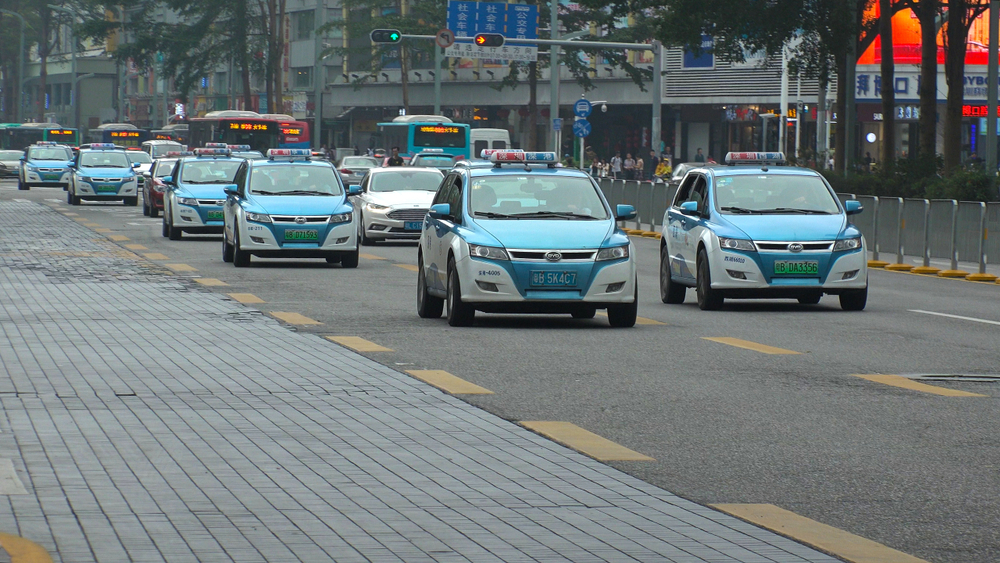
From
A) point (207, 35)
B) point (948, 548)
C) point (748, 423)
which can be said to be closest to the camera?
point (948, 548)

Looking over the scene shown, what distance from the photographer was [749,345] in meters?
14.7

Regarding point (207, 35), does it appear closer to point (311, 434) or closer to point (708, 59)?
point (708, 59)

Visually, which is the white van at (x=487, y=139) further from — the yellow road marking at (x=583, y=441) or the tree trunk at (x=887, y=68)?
the yellow road marking at (x=583, y=441)

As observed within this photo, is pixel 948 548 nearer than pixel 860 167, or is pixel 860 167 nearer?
pixel 948 548

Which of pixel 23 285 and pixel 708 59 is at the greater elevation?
pixel 708 59

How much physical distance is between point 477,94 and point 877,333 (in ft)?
244

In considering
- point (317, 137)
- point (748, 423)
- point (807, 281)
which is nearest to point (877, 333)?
point (807, 281)

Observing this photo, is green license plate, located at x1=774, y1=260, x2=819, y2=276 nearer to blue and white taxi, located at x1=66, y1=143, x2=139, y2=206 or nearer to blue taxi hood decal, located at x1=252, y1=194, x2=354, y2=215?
blue taxi hood decal, located at x1=252, y1=194, x2=354, y2=215

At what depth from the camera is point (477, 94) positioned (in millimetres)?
89750

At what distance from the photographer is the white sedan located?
3203 centimetres

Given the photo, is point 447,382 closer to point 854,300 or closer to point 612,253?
point 612,253

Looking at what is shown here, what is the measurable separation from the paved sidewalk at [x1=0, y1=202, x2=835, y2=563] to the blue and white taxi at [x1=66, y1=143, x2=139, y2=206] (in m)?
36.2

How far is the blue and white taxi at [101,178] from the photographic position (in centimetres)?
4878

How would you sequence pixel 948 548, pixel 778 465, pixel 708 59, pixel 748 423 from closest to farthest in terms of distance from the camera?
pixel 948 548 → pixel 778 465 → pixel 748 423 → pixel 708 59
